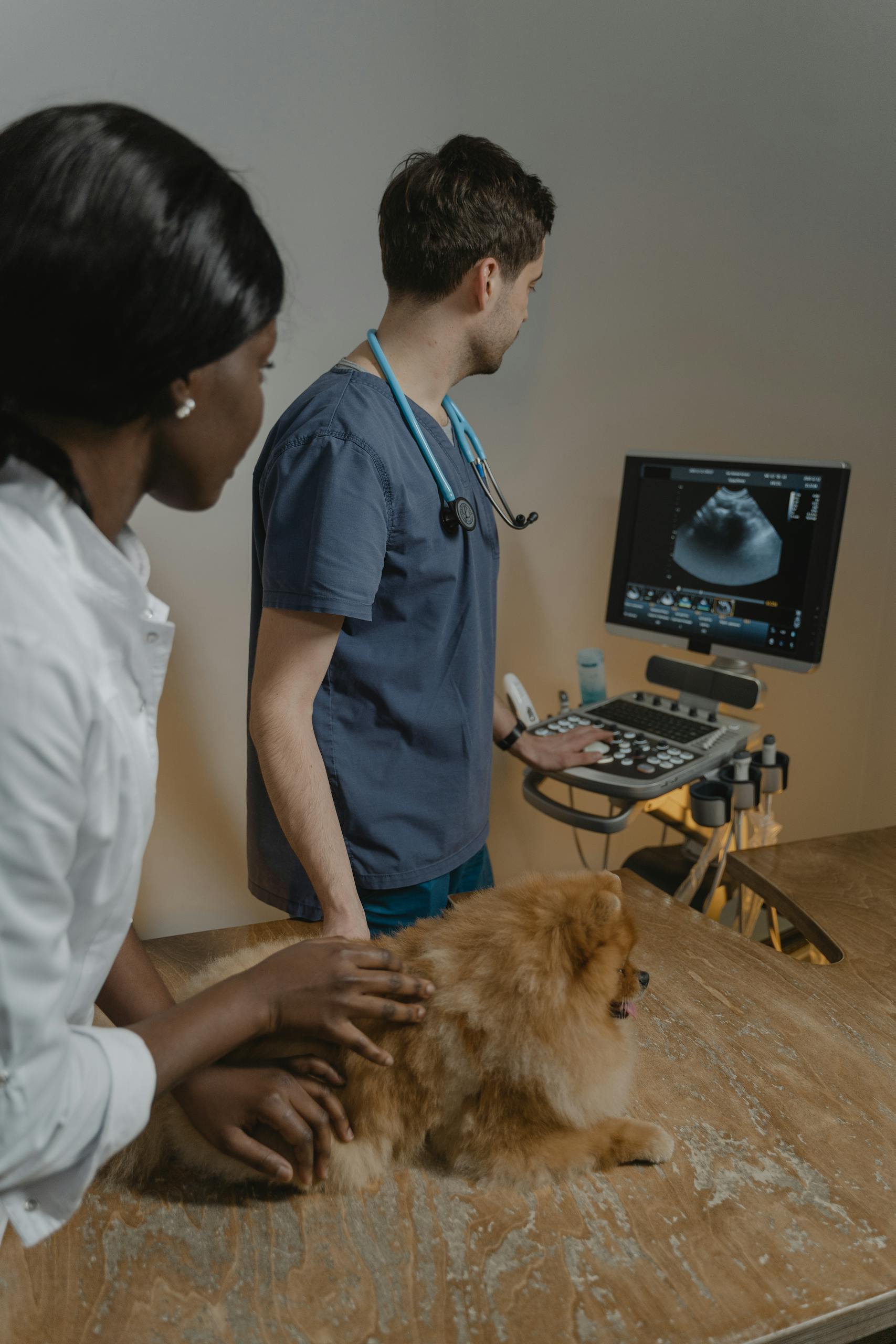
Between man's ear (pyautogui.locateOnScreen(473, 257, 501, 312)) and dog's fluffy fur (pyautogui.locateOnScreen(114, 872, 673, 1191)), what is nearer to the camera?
dog's fluffy fur (pyautogui.locateOnScreen(114, 872, 673, 1191))

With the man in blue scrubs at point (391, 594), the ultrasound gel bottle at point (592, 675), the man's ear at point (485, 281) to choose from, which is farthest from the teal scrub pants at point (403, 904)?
the ultrasound gel bottle at point (592, 675)

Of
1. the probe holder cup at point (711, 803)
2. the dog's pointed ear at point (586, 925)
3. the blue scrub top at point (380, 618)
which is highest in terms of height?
the blue scrub top at point (380, 618)

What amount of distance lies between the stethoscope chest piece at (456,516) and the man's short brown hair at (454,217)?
1.03ft

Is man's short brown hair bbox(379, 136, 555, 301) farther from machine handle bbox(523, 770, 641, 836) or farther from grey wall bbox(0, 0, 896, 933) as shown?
machine handle bbox(523, 770, 641, 836)

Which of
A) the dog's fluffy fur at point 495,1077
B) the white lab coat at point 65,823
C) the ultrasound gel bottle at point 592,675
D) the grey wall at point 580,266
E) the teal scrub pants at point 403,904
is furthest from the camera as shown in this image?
the ultrasound gel bottle at point 592,675

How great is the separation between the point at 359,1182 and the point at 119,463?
0.71 meters

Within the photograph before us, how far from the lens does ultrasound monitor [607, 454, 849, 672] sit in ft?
6.52

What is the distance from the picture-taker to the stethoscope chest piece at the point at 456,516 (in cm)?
134

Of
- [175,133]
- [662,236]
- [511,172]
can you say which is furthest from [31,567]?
[662,236]

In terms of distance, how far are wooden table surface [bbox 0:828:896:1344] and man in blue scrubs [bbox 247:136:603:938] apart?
0.34 meters

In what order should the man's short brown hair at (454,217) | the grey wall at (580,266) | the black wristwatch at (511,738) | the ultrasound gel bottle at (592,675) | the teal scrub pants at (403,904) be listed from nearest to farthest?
1. the man's short brown hair at (454,217)
2. the teal scrub pants at (403,904)
3. the black wristwatch at (511,738)
4. the grey wall at (580,266)
5. the ultrasound gel bottle at (592,675)

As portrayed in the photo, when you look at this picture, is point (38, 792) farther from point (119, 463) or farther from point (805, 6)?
point (805, 6)

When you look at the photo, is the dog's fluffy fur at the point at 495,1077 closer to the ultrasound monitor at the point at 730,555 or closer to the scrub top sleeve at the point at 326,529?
the scrub top sleeve at the point at 326,529

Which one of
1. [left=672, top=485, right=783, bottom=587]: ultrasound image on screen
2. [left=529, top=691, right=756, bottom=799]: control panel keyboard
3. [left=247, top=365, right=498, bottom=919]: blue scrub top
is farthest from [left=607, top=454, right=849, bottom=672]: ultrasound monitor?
[left=247, top=365, right=498, bottom=919]: blue scrub top
